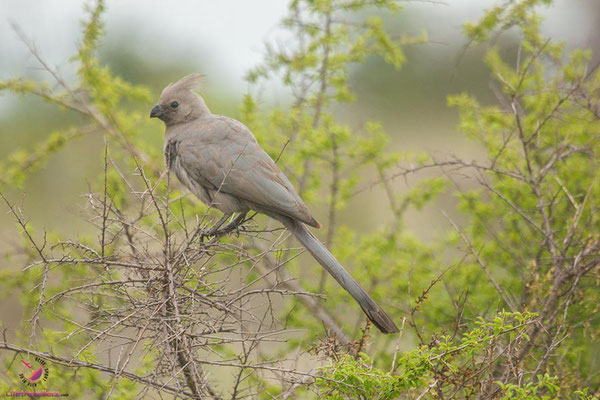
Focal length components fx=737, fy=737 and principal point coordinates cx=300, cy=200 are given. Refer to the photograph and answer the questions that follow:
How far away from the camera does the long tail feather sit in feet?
11.1

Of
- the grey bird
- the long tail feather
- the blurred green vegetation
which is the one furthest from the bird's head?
the long tail feather

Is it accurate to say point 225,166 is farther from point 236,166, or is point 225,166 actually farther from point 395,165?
point 395,165

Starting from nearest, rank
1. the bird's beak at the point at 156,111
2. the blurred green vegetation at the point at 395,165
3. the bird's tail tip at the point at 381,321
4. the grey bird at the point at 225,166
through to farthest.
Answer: the bird's tail tip at the point at 381,321 → the grey bird at the point at 225,166 → the blurred green vegetation at the point at 395,165 → the bird's beak at the point at 156,111

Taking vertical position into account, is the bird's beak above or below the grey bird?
above

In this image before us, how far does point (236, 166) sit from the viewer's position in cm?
413

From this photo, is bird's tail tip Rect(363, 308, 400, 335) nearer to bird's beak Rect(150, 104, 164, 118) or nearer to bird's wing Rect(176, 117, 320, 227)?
bird's wing Rect(176, 117, 320, 227)

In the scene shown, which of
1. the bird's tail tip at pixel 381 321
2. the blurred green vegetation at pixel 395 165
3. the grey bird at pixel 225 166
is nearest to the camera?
the bird's tail tip at pixel 381 321

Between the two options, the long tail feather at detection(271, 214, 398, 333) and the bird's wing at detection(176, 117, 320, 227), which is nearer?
the long tail feather at detection(271, 214, 398, 333)

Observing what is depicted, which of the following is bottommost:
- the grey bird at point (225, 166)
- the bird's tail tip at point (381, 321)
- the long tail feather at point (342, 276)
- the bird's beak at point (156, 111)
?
the bird's tail tip at point (381, 321)

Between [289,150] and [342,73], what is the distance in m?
0.71

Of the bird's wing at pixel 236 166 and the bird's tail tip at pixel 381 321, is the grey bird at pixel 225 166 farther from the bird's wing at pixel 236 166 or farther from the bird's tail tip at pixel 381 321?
the bird's tail tip at pixel 381 321

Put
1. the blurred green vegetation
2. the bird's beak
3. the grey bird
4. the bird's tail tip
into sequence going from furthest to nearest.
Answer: the bird's beak, the blurred green vegetation, the grey bird, the bird's tail tip

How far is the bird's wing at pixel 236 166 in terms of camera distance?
13.2 feet

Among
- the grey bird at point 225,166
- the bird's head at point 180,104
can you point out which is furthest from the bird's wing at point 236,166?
the bird's head at point 180,104
